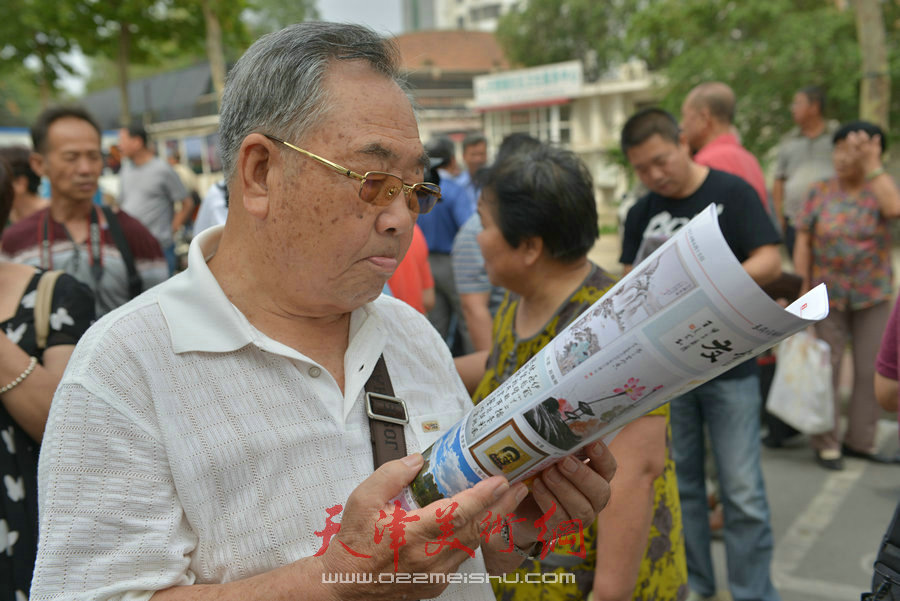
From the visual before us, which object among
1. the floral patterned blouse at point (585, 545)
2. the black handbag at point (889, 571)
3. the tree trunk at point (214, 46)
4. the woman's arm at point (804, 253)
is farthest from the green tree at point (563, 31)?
the black handbag at point (889, 571)

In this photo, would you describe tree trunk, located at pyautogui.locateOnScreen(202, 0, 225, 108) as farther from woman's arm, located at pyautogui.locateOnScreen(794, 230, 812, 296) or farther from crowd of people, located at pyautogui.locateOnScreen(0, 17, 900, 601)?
crowd of people, located at pyautogui.locateOnScreen(0, 17, 900, 601)

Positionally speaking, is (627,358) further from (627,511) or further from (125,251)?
(125,251)

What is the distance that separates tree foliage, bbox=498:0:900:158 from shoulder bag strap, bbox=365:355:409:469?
13230 millimetres

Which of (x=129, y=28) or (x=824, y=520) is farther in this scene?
(x=129, y=28)

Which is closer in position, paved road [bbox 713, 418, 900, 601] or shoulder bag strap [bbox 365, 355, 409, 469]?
shoulder bag strap [bbox 365, 355, 409, 469]

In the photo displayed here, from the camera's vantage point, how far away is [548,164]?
7.08 feet

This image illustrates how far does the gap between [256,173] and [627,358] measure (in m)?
0.75

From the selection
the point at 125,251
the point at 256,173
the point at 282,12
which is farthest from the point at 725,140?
the point at 282,12

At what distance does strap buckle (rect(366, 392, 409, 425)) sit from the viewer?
1.38 meters

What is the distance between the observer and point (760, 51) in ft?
45.2

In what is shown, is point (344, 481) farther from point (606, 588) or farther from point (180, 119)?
point (180, 119)

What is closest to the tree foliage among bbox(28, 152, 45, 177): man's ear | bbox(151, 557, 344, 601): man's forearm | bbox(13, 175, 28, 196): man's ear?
bbox(13, 175, 28, 196): man's ear

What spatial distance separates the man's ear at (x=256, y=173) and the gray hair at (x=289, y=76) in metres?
0.03

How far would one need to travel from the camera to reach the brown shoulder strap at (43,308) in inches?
78.2
